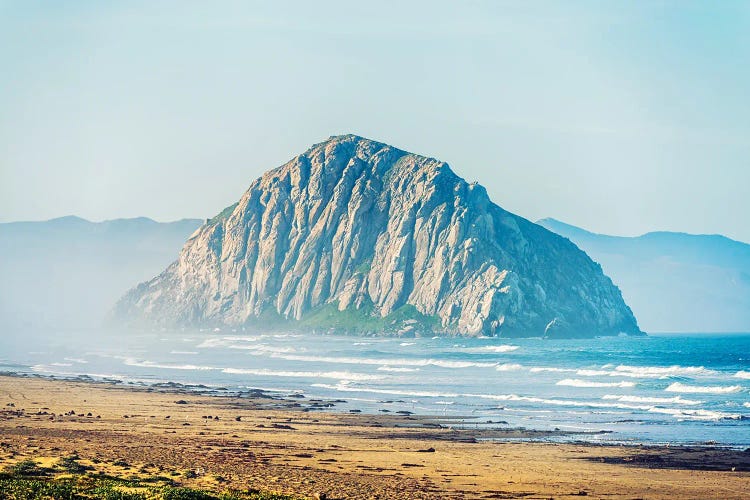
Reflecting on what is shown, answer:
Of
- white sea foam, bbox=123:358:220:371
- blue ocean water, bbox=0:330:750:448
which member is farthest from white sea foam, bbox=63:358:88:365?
white sea foam, bbox=123:358:220:371

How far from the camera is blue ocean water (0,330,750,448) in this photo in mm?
56094

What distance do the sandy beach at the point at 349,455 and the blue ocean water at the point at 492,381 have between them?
626 centimetres

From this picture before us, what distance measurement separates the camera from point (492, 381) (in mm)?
87875

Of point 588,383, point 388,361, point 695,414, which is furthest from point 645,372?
point 695,414

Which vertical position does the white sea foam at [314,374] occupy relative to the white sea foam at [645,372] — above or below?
below

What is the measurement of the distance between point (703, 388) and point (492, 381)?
63.1 ft

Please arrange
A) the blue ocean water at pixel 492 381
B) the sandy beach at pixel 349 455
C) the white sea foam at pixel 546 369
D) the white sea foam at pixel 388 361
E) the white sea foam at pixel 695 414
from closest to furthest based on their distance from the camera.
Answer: the sandy beach at pixel 349 455, the blue ocean water at pixel 492 381, the white sea foam at pixel 695 414, the white sea foam at pixel 546 369, the white sea foam at pixel 388 361

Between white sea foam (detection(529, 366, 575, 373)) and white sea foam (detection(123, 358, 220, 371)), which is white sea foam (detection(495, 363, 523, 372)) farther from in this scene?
white sea foam (detection(123, 358, 220, 371))

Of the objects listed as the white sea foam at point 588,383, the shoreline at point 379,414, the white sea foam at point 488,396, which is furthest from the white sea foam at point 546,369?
the shoreline at point 379,414

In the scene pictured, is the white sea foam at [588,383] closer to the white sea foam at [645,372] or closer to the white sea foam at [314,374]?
the white sea foam at [645,372]

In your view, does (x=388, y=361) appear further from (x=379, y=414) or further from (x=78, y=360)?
(x=379, y=414)

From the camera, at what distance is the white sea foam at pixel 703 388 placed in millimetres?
75938

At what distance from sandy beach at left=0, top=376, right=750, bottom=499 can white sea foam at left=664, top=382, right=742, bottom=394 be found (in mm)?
31072

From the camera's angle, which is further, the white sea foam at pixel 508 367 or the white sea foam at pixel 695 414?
the white sea foam at pixel 508 367
